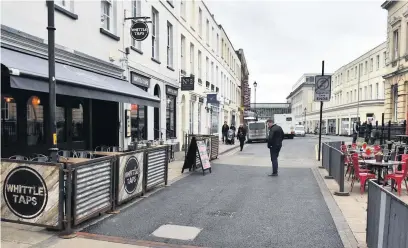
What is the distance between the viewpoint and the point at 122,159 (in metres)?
7.02

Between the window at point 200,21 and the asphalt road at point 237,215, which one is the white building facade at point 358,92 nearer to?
the window at point 200,21

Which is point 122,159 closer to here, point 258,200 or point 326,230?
point 258,200

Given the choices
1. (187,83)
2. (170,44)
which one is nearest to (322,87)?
(187,83)

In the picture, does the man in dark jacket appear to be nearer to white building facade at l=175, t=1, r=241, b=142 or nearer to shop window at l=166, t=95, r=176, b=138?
shop window at l=166, t=95, r=176, b=138

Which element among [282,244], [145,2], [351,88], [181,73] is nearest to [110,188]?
[282,244]

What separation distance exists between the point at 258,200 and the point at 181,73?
13.8 metres

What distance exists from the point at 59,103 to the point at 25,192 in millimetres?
5282

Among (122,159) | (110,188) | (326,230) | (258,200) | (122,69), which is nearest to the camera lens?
(326,230)

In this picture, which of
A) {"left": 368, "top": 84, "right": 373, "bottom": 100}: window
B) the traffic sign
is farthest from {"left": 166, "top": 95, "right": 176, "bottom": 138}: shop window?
{"left": 368, "top": 84, "right": 373, "bottom": 100}: window

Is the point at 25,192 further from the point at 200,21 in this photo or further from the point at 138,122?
the point at 200,21

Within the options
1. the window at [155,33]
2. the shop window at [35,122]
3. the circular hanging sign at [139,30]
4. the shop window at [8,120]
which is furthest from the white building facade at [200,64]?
the shop window at [8,120]

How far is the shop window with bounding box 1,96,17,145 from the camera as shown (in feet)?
26.3

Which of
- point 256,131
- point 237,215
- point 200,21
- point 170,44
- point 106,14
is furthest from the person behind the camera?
point 256,131

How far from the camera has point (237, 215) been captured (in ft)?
22.4
